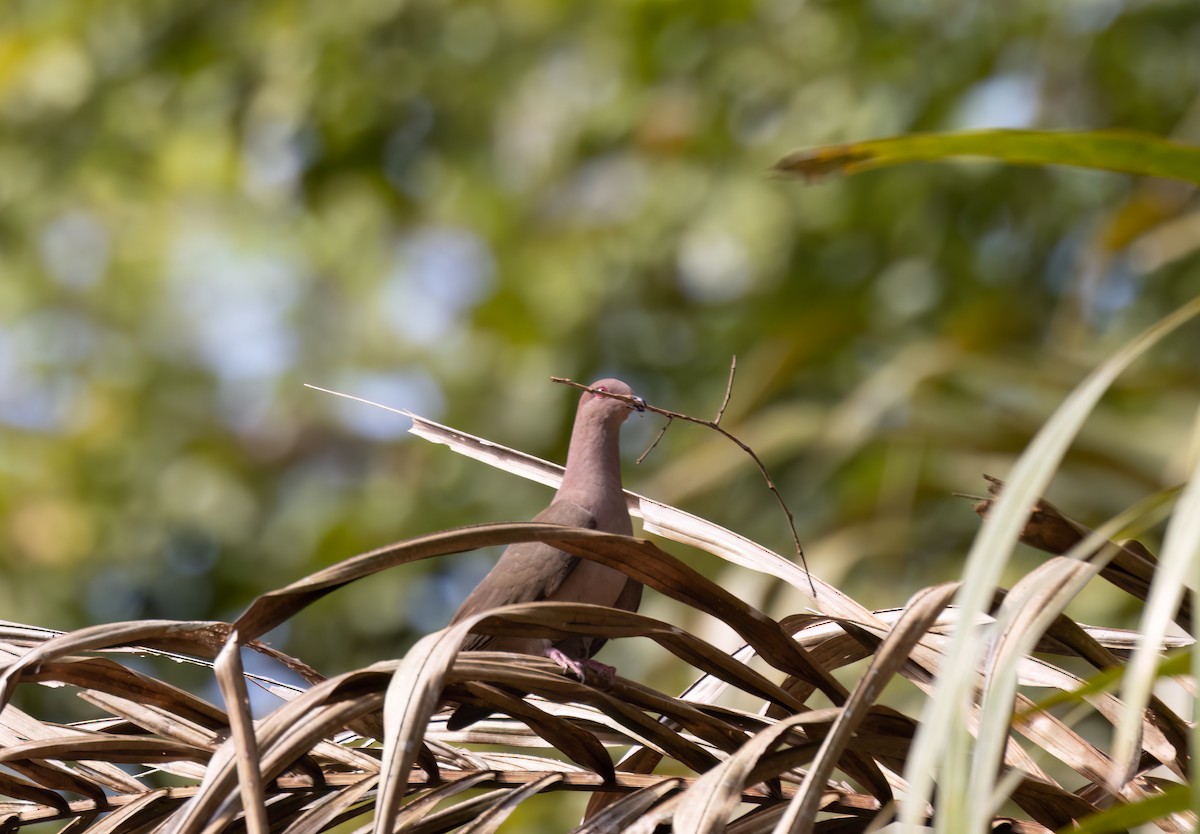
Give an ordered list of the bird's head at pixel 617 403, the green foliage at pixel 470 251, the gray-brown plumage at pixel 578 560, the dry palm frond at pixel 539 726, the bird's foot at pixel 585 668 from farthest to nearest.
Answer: the green foliage at pixel 470 251 < the bird's head at pixel 617 403 < the gray-brown plumage at pixel 578 560 < the bird's foot at pixel 585 668 < the dry palm frond at pixel 539 726

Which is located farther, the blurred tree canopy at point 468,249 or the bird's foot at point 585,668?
the blurred tree canopy at point 468,249

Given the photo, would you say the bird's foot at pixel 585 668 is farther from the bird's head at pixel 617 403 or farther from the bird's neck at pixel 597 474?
the bird's head at pixel 617 403

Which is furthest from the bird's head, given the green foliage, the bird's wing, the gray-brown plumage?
the green foliage

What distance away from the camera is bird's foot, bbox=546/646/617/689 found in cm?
139

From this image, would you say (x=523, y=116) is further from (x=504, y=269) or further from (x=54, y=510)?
(x=54, y=510)

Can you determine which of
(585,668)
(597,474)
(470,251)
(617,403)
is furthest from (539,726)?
(470,251)

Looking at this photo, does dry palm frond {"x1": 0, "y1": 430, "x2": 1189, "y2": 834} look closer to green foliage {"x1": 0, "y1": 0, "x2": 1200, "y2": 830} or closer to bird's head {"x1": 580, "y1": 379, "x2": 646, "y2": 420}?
bird's head {"x1": 580, "y1": 379, "x2": 646, "y2": 420}

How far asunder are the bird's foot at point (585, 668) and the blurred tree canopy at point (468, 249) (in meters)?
3.01

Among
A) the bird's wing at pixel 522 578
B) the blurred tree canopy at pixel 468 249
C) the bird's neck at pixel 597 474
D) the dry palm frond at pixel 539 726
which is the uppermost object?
the blurred tree canopy at pixel 468 249

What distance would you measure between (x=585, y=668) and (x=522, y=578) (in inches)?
17.3

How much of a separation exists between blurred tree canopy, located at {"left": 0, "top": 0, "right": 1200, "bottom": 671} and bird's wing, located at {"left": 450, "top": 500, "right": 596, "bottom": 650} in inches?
109

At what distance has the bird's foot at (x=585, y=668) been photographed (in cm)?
139

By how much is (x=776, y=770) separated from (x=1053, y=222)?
629cm

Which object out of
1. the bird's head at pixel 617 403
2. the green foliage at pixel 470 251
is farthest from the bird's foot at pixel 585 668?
the green foliage at pixel 470 251
